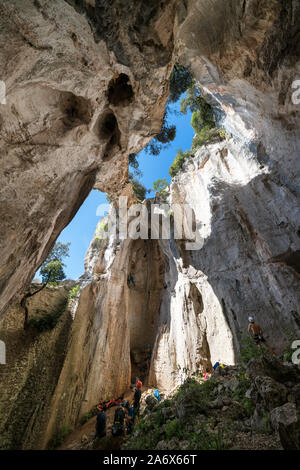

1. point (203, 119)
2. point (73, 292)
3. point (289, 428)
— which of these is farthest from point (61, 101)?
point (203, 119)

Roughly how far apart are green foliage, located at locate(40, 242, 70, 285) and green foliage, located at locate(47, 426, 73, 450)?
6.34 m

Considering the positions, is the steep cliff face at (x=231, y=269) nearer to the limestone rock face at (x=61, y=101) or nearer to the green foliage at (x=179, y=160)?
the green foliage at (x=179, y=160)

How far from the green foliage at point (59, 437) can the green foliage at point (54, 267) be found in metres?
6.34

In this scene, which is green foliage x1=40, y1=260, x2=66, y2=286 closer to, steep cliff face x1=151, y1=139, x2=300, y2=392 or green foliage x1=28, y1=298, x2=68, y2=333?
green foliage x1=28, y1=298, x2=68, y2=333

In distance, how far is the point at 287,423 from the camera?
2.79 meters

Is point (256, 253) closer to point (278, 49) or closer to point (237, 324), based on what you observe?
point (237, 324)

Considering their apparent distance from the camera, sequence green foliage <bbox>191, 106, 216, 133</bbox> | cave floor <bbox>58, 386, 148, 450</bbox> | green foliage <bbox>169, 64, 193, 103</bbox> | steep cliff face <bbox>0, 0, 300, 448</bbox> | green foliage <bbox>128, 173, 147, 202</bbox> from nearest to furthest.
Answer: steep cliff face <bbox>0, 0, 300, 448</bbox> < cave floor <bbox>58, 386, 148, 450</bbox> < green foliage <bbox>169, 64, 193, 103</bbox> < green foliage <bbox>191, 106, 216, 133</bbox> < green foliage <bbox>128, 173, 147, 202</bbox>

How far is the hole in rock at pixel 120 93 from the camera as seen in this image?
726cm

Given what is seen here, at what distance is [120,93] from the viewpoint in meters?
7.40

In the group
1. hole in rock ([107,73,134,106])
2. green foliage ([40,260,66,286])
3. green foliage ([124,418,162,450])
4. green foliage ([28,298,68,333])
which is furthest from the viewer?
green foliage ([40,260,66,286])

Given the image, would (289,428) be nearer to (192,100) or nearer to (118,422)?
(118,422)

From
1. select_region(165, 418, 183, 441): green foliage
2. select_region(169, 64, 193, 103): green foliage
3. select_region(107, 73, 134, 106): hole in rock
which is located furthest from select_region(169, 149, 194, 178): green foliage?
select_region(165, 418, 183, 441): green foliage

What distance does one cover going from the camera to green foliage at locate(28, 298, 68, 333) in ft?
32.0
